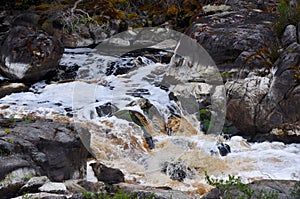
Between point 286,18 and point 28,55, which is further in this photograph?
point 28,55

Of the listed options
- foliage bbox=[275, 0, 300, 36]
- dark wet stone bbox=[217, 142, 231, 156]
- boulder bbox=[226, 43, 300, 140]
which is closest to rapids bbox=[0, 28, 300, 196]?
dark wet stone bbox=[217, 142, 231, 156]

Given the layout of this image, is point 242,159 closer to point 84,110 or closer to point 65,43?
point 84,110

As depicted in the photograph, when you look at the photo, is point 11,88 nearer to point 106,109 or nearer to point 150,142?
point 106,109

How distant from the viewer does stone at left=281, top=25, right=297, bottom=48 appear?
8.67m

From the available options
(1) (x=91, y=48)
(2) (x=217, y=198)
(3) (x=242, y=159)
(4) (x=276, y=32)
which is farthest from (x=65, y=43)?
(2) (x=217, y=198)

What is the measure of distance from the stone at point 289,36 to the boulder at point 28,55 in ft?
20.1

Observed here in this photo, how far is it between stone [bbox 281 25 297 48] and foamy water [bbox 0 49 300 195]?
7.15 feet

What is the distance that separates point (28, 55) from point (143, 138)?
4487 mm

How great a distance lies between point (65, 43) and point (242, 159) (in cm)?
803

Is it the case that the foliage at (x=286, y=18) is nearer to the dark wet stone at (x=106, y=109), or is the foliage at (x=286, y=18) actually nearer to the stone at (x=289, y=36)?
the stone at (x=289, y=36)

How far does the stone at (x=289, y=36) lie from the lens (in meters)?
8.67

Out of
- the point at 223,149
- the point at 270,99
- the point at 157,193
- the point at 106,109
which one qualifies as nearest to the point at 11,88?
the point at 106,109

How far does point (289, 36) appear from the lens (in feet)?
28.9

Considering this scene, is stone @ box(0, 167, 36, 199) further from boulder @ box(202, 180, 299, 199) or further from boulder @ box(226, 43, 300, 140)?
boulder @ box(226, 43, 300, 140)
